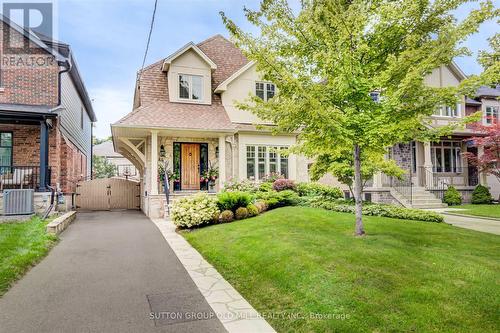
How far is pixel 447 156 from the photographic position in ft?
66.7

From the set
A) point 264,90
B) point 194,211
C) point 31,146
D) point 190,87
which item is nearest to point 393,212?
point 194,211

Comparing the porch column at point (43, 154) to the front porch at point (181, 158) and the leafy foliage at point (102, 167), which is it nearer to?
the front porch at point (181, 158)

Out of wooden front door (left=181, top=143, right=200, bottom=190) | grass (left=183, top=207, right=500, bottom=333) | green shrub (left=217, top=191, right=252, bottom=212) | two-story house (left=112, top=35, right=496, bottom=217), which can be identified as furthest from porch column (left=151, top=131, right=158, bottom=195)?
grass (left=183, top=207, right=500, bottom=333)

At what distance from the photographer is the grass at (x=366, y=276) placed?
12.0ft

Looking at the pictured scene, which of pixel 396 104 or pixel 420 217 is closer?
pixel 396 104

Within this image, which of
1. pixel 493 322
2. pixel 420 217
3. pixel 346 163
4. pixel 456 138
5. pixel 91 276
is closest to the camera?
pixel 493 322

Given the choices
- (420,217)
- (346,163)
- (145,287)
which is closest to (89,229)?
(145,287)

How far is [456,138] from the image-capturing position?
20.5 m

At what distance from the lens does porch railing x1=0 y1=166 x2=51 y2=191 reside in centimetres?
1234

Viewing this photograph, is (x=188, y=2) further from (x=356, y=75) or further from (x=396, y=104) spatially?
(x=396, y=104)

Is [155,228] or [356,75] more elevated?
[356,75]

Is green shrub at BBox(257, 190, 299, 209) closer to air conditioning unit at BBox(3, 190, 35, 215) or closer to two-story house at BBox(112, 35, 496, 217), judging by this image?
two-story house at BBox(112, 35, 496, 217)

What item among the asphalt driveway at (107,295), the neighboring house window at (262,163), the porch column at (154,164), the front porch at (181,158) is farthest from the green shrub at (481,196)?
the asphalt driveway at (107,295)

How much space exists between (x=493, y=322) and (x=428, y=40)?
516 centimetres
